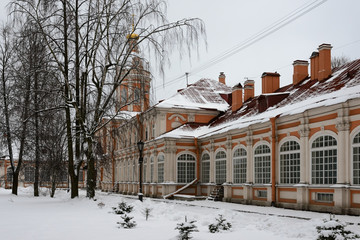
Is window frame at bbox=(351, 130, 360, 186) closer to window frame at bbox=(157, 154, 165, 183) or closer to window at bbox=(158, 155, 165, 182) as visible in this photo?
window frame at bbox=(157, 154, 165, 183)

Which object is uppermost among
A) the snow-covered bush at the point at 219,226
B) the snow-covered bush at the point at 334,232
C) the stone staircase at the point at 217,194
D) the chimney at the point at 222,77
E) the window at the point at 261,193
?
the chimney at the point at 222,77

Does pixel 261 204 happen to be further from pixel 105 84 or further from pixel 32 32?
pixel 32 32

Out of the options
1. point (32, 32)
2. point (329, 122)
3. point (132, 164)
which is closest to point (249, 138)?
point (329, 122)

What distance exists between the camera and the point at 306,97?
787 inches

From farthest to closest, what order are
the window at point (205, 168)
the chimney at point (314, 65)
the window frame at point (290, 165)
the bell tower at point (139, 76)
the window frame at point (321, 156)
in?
the window at point (205, 168) < the chimney at point (314, 65) < the window frame at point (290, 165) < the bell tower at point (139, 76) < the window frame at point (321, 156)

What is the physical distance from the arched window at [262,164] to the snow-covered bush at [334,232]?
42.5ft

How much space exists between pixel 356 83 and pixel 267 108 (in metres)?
6.67

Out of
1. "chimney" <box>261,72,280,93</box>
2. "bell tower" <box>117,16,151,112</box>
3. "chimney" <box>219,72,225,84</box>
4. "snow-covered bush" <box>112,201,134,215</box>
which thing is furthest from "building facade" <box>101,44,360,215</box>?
"snow-covered bush" <box>112,201,134,215</box>

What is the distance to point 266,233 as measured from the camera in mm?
9844

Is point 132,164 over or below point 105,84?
below

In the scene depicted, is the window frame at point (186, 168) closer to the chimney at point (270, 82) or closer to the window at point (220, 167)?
the window at point (220, 167)

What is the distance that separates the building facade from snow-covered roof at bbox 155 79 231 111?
0.29 feet

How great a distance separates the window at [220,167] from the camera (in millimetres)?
25422

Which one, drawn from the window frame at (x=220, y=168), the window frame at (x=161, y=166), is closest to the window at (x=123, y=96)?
the window frame at (x=220, y=168)
